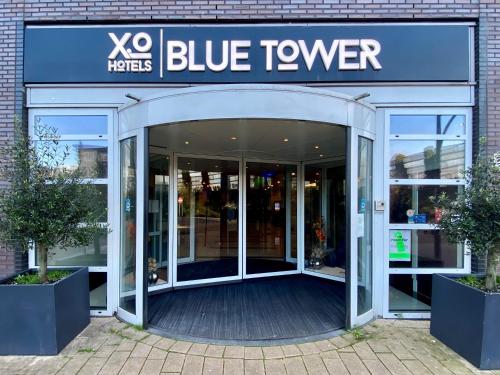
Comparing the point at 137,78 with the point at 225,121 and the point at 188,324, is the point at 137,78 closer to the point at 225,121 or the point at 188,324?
the point at 225,121

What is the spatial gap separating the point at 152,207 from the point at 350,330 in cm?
368

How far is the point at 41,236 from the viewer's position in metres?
3.50

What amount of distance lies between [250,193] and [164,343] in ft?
11.1

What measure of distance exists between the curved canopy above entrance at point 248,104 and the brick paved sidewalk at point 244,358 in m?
2.65

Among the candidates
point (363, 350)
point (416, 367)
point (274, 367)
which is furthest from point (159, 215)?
point (416, 367)

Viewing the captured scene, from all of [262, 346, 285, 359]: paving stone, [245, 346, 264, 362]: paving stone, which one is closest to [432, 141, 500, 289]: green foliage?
[262, 346, 285, 359]: paving stone

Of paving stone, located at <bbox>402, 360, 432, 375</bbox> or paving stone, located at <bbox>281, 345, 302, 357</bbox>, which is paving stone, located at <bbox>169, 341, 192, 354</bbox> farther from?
paving stone, located at <bbox>402, 360, 432, 375</bbox>

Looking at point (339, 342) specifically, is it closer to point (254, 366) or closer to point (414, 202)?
point (254, 366)

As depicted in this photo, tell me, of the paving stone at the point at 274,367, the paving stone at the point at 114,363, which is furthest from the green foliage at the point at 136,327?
the paving stone at the point at 274,367

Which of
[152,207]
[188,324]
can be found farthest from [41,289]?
[152,207]

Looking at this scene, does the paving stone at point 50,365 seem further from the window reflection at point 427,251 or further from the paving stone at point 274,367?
the window reflection at point 427,251

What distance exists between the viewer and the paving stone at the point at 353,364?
311cm

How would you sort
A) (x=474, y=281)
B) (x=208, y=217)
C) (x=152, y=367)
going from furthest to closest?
(x=208, y=217) → (x=474, y=281) → (x=152, y=367)

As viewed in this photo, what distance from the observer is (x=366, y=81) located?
15.0ft
